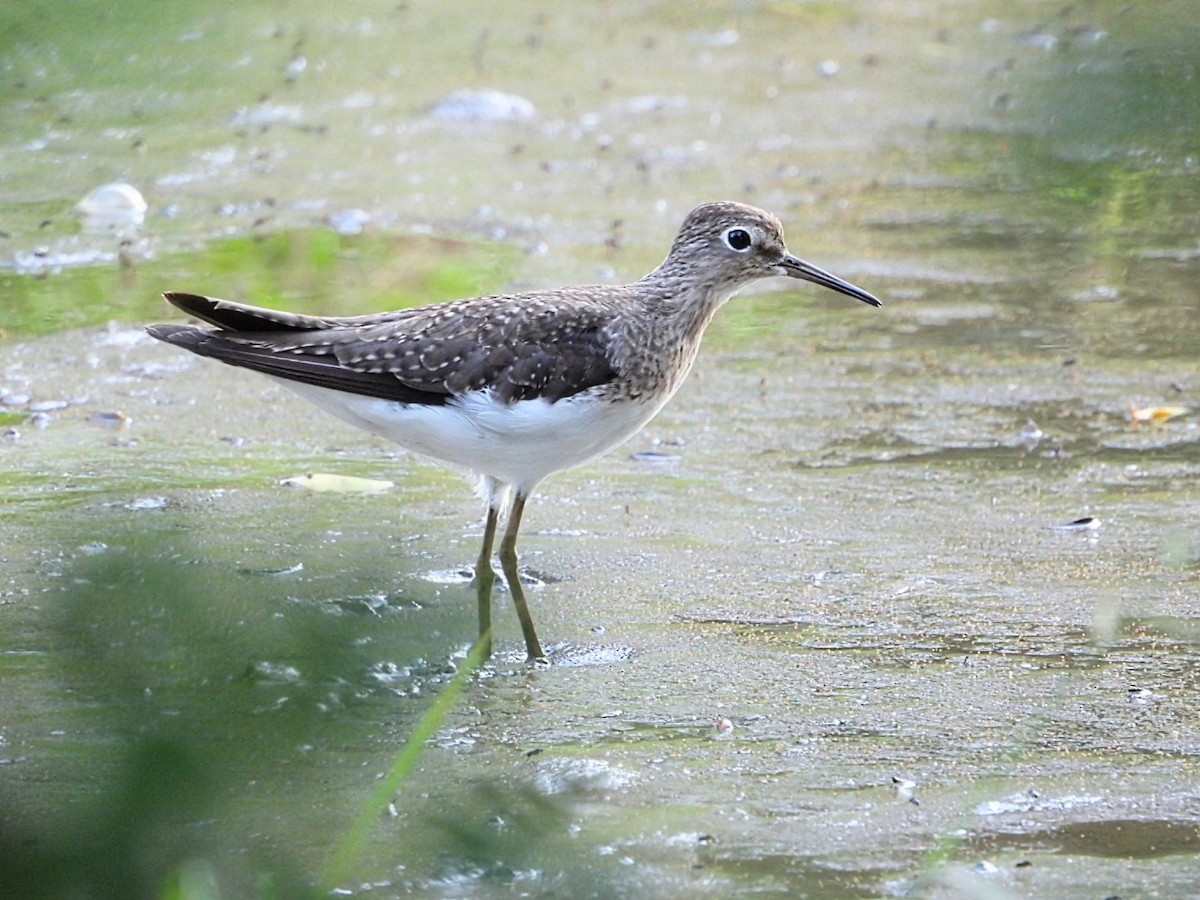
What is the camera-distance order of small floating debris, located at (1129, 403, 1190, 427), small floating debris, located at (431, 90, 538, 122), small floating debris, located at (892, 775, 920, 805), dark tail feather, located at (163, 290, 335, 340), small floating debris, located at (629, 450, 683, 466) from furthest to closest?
small floating debris, located at (431, 90, 538, 122) → small floating debris, located at (1129, 403, 1190, 427) → small floating debris, located at (629, 450, 683, 466) → dark tail feather, located at (163, 290, 335, 340) → small floating debris, located at (892, 775, 920, 805)

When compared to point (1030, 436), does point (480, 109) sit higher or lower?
higher

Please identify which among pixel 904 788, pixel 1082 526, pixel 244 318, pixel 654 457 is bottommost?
pixel 904 788

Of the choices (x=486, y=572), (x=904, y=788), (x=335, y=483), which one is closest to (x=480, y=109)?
(x=335, y=483)

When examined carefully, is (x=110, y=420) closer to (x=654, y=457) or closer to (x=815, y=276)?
(x=654, y=457)

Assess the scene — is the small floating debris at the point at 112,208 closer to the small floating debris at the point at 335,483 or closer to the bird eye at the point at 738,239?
the small floating debris at the point at 335,483

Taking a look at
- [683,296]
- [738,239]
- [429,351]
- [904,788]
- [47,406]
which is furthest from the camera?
[47,406]

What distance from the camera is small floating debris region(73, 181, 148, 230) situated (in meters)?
8.76

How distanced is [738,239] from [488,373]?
1.13 meters

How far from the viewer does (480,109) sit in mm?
10875

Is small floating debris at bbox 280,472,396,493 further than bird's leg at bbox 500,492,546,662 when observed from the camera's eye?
Yes

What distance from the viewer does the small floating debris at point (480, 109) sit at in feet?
35.5

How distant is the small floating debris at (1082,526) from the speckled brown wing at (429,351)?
1816 millimetres

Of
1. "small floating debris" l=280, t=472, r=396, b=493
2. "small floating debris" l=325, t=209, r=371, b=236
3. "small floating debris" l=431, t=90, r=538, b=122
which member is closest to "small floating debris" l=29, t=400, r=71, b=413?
"small floating debris" l=280, t=472, r=396, b=493

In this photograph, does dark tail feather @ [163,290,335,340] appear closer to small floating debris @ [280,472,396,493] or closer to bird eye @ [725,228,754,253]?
small floating debris @ [280,472,396,493]
